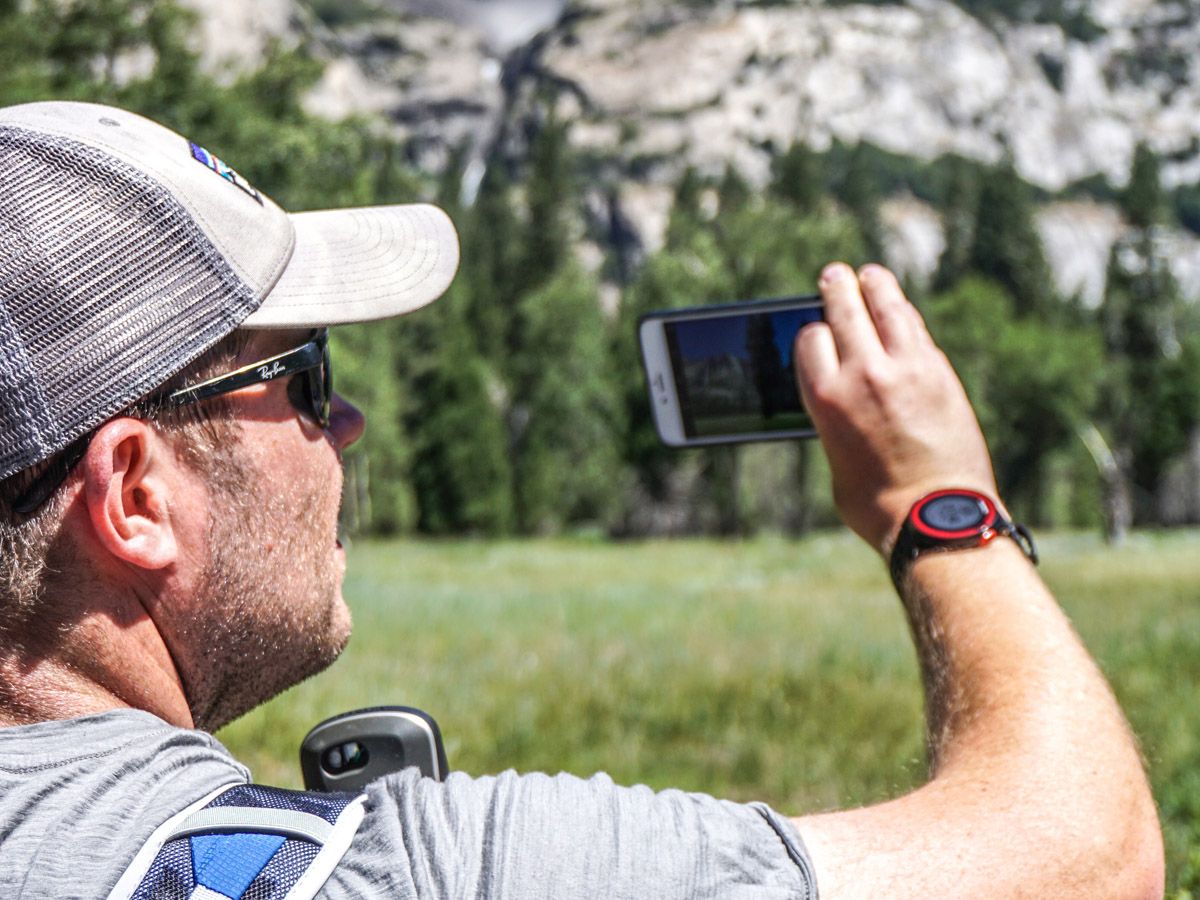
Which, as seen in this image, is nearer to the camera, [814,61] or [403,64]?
[814,61]

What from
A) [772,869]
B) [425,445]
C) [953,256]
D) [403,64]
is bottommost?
[425,445]

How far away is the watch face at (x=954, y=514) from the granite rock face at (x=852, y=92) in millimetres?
120016

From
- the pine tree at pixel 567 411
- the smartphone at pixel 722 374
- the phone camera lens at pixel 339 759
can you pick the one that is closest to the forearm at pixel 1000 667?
the smartphone at pixel 722 374

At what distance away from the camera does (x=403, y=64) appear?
176 m

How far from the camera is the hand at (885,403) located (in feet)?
4.43

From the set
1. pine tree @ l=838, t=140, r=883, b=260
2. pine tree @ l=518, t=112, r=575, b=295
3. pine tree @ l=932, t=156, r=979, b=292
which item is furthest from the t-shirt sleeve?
pine tree @ l=932, t=156, r=979, b=292

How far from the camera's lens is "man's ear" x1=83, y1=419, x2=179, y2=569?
130 cm

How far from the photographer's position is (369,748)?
5.06 ft

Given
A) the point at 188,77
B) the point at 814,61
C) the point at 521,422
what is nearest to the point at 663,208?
the point at 814,61

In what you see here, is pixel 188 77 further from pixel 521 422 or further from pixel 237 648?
pixel 521 422

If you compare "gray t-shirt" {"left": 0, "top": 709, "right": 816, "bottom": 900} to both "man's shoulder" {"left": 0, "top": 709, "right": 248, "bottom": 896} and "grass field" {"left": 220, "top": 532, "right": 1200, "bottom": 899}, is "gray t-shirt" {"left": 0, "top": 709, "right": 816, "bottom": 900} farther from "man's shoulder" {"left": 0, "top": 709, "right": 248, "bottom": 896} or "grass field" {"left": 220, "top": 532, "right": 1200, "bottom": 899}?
"grass field" {"left": 220, "top": 532, "right": 1200, "bottom": 899}

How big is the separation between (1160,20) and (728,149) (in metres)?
65.3

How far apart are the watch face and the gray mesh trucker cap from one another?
2.49ft

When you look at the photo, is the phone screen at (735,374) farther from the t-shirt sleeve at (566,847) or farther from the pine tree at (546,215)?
the pine tree at (546,215)
